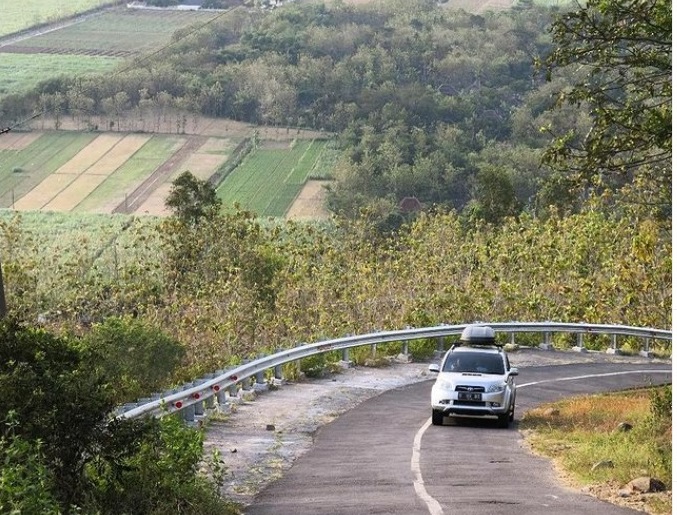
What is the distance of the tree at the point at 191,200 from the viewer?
256 ft

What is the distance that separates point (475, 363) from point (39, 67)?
16755 centimetres

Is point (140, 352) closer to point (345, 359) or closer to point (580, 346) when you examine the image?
point (345, 359)

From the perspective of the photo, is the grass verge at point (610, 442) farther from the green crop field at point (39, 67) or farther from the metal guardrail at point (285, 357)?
the green crop field at point (39, 67)

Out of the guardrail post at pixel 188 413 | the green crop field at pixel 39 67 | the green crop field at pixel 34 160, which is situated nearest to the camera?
the guardrail post at pixel 188 413

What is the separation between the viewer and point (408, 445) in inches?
838

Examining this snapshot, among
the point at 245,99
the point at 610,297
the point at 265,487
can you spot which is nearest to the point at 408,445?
the point at 265,487

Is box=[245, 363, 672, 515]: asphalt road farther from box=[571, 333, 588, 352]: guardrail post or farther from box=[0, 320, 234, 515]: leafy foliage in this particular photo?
box=[571, 333, 588, 352]: guardrail post

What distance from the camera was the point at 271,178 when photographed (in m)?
146

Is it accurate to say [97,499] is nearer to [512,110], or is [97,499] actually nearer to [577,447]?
[577,447]

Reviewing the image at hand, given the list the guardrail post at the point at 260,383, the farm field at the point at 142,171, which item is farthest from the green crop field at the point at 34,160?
the guardrail post at the point at 260,383

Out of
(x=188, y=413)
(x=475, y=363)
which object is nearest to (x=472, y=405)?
(x=475, y=363)

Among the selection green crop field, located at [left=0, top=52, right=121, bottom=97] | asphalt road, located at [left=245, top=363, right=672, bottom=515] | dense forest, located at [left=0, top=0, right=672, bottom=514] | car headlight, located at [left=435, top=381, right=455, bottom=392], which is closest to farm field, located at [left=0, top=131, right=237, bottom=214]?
dense forest, located at [left=0, top=0, right=672, bottom=514]

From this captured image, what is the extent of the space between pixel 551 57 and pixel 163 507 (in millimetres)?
11700

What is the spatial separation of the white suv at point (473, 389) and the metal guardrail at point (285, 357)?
3.82 metres
